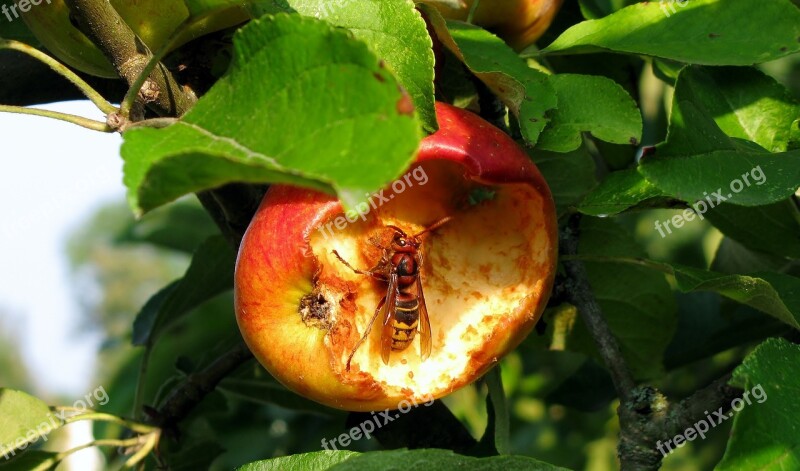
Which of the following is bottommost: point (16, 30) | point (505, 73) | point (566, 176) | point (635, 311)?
point (635, 311)

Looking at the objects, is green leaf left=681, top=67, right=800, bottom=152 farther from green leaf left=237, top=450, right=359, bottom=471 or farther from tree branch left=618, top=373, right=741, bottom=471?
green leaf left=237, top=450, right=359, bottom=471

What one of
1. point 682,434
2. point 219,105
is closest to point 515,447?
point 682,434

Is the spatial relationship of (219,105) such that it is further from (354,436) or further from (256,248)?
(354,436)

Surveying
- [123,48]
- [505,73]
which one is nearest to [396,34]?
[505,73]

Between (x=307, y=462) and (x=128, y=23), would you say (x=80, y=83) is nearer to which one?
(x=128, y=23)

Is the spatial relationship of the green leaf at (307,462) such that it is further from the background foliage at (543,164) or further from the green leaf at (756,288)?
the green leaf at (756,288)

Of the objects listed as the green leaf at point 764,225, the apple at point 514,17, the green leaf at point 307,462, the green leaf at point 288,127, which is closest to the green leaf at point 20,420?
the green leaf at point 307,462

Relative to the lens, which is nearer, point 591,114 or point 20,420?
point 591,114

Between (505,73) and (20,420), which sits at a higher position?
(505,73)

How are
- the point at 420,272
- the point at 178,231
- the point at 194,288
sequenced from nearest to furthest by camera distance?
the point at 420,272 < the point at 194,288 < the point at 178,231
